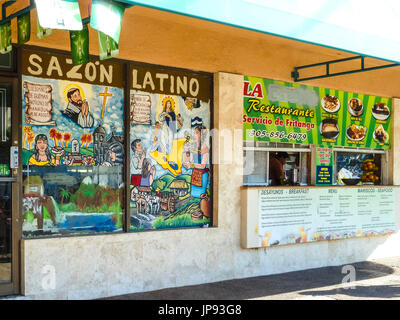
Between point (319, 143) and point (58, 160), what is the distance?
4680 mm

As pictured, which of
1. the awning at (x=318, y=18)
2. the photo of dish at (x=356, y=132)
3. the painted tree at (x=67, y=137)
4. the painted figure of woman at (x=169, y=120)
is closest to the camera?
the awning at (x=318, y=18)

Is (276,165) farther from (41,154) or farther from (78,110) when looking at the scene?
(41,154)

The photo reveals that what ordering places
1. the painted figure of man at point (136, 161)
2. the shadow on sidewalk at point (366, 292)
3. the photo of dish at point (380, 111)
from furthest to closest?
the photo of dish at point (380, 111), the painted figure of man at point (136, 161), the shadow on sidewalk at point (366, 292)

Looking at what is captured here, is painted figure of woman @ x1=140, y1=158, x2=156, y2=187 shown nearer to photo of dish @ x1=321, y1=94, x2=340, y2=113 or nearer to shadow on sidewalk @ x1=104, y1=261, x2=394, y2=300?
shadow on sidewalk @ x1=104, y1=261, x2=394, y2=300

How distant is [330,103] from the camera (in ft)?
30.6

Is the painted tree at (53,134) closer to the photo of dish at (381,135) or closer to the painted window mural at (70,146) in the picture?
the painted window mural at (70,146)

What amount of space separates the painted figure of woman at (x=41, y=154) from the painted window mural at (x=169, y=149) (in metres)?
1.16

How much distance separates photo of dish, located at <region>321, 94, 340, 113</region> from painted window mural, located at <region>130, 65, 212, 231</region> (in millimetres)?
2461

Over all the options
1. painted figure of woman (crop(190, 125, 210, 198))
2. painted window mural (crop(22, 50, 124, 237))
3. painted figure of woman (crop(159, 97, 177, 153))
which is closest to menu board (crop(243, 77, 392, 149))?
painted figure of woman (crop(190, 125, 210, 198))

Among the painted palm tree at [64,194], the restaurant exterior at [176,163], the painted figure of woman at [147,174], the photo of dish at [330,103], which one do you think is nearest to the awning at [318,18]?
the restaurant exterior at [176,163]

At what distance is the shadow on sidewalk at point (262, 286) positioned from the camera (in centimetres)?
684

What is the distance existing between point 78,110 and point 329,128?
4.67 meters

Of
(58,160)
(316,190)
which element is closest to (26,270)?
(58,160)

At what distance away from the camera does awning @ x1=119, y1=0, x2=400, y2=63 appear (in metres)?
5.68
